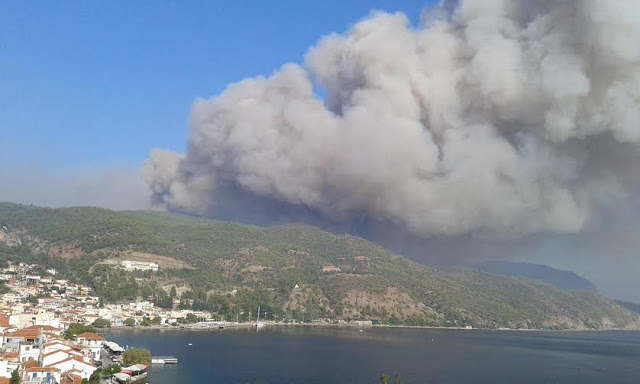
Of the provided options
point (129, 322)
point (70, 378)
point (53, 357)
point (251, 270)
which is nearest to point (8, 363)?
point (53, 357)

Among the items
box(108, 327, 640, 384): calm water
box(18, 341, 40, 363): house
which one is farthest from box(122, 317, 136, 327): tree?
box(18, 341, 40, 363): house

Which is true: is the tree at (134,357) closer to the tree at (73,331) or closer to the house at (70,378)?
the tree at (73,331)

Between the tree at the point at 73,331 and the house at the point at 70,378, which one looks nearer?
the house at the point at 70,378

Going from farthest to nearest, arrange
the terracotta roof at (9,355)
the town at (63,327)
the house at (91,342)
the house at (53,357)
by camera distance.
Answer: the house at (91,342), the terracotta roof at (9,355), the house at (53,357), the town at (63,327)

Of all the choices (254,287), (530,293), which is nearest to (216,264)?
(254,287)

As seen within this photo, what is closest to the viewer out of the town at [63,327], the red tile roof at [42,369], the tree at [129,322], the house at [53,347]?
the red tile roof at [42,369]

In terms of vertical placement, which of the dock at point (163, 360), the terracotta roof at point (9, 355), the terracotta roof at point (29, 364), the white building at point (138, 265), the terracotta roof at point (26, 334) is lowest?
the dock at point (163, 360)

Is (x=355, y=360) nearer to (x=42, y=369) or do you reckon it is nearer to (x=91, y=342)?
(x=91, y=342)

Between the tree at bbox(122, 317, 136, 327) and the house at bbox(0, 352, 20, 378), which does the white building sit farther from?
the house at bbox(0, 352, 20, 378)

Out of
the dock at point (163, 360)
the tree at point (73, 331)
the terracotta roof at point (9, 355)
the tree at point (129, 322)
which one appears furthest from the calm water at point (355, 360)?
the terracotta roof at point (9, 355)
